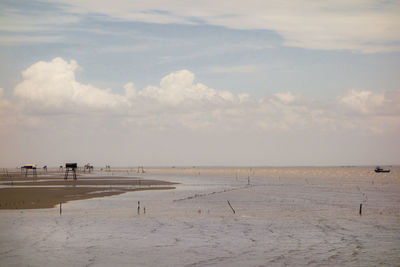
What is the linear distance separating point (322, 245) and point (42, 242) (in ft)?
59.8

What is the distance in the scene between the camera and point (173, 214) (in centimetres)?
4169

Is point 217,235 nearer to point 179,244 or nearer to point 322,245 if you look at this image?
point 179,244

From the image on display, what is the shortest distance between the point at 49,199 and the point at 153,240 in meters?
29.1

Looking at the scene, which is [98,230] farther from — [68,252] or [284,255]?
[284,255]

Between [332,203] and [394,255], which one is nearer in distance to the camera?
[394,255]

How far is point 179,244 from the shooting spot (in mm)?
27875

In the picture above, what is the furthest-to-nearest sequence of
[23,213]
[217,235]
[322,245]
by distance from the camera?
[23,213], [217,235], [322,245]

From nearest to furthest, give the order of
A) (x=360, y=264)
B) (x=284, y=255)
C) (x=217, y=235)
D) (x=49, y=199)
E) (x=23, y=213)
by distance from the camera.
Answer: (x=360, y=264), (x=284, y=255), (x=217, y=235), (x=23, y=213), (x=49, y=199)

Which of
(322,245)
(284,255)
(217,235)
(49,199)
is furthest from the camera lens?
(49,199)

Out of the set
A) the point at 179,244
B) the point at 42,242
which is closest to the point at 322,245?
the point at 179,244

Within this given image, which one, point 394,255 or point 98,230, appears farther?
point 98,230

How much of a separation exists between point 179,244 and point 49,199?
31156 millimetres

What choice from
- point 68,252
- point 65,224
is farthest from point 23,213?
point 68,252

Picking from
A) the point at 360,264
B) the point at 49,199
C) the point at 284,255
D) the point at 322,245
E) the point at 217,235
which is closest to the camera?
the point at 360,264
